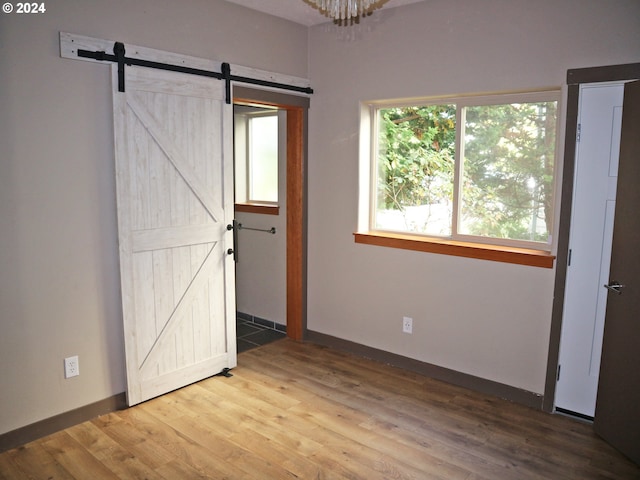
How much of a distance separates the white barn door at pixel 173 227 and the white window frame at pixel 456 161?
44.0 inches

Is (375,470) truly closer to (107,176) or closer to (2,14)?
(107,176)

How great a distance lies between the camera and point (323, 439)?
9.69 feet

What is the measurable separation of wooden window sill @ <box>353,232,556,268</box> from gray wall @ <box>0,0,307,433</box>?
78.9 inches

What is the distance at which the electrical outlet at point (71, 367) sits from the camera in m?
3.03

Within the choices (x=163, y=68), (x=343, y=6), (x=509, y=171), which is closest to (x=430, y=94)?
(x=509, y=171)

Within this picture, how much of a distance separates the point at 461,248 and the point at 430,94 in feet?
3.76

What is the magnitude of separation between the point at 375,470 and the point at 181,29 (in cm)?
301

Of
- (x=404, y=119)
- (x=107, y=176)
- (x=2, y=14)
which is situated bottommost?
(x=107, y=176)

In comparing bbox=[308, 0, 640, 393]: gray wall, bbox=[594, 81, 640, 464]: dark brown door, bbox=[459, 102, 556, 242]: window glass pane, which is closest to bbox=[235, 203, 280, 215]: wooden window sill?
bbox=[308, 0, 640, 393]: gray wall

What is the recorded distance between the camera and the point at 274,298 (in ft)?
16.2

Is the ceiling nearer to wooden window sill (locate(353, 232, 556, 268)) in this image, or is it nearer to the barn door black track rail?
the barn door black track rail

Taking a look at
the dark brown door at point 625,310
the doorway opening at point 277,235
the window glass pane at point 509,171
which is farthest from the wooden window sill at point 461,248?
the doorway opening at point 277,235

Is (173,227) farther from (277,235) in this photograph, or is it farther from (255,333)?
(255,333)

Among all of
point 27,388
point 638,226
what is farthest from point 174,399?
point 638,226
